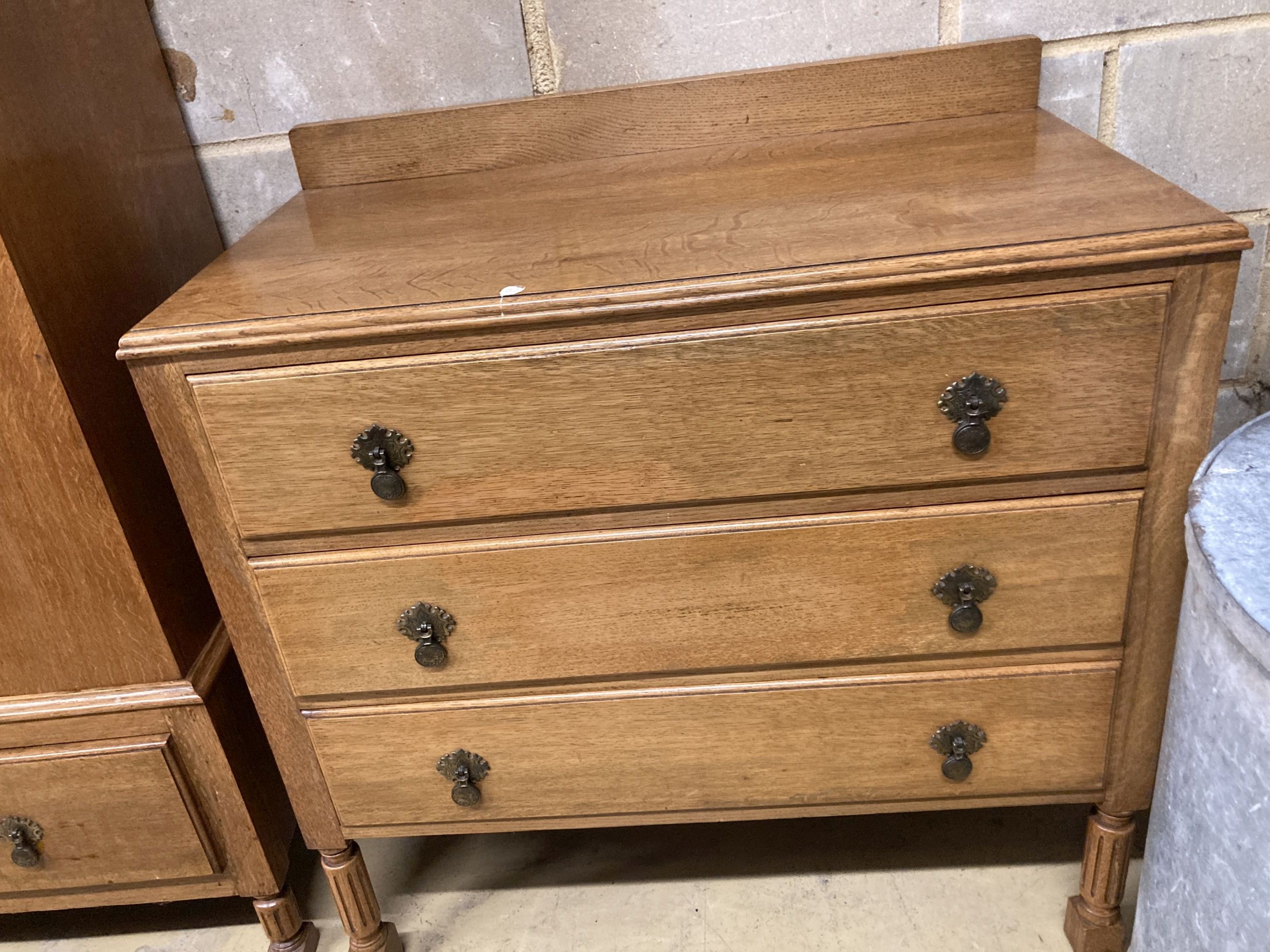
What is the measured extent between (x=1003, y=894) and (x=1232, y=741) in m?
0.59

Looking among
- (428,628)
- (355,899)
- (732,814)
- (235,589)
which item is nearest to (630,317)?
(428,628)

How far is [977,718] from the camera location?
1.02 metres

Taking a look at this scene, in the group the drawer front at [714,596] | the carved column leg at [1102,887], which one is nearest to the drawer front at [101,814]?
the drawer front at [714,596]

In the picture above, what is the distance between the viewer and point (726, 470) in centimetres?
88

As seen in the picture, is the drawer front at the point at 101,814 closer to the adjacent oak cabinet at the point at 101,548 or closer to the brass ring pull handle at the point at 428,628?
the adjacent oak cabinet at the point at 101,548

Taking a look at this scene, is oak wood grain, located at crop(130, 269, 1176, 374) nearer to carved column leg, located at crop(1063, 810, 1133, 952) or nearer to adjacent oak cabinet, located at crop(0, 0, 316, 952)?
adjacent oak cabinet, located at crop(0, 0, 316, 952)

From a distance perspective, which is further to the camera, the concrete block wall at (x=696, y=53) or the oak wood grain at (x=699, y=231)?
the concrete block wall at (x=696, y=53)

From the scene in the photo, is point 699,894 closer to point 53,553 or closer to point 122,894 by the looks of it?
point 122,894

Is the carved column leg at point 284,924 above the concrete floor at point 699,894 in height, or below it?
above

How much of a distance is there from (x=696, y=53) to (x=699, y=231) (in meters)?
0.44

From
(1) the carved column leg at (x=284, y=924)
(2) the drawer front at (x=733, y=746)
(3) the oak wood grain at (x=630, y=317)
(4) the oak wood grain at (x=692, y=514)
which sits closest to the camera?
(3) the oak wood grain at (x=630, y=317)

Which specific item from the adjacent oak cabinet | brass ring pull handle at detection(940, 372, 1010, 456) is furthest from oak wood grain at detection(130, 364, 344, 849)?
brass ring pull handle at detection(940, 372, 1010, 456)

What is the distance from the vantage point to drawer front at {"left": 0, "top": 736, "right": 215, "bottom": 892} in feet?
3.65

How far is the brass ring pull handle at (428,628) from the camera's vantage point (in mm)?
965
